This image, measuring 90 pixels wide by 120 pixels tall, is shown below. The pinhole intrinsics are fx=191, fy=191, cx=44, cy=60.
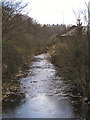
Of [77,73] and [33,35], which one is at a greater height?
[33,35]

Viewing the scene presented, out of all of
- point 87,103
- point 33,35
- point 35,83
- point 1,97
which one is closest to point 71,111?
point 87,103

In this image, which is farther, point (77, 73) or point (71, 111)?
point (77, 73)

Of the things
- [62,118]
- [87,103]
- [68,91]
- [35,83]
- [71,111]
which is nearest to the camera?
[62,118]

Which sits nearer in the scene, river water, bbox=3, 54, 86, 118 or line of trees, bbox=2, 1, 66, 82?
river water, bbox=3, 54, 86, 118

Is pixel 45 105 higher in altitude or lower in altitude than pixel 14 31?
lower

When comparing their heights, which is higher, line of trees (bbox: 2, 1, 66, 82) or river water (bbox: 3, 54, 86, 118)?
line of trees (bbox: 2, 1, 66, 82)

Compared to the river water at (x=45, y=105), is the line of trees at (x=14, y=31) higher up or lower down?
higher up

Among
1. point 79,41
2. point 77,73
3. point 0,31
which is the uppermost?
point 0,31

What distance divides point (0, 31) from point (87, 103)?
21.7 ft

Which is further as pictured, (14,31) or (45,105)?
(14,31)

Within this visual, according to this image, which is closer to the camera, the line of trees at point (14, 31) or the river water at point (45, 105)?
the river water at point (45, 105)

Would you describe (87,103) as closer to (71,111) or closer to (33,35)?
(71,111)

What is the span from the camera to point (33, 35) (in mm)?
12117

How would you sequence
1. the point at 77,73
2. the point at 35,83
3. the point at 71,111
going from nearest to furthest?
the point at 71,111 < the point at 77,73 < the point at 35,83
